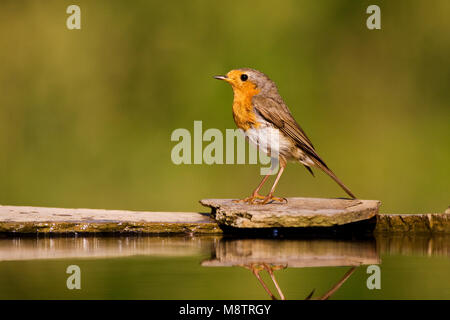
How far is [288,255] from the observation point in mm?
3256

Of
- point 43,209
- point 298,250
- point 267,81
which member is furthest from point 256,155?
point 298,250

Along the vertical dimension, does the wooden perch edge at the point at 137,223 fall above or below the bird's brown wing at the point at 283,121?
below

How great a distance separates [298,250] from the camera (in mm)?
3416

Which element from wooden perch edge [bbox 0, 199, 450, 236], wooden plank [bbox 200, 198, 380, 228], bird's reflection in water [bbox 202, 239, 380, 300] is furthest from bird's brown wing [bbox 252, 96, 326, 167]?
bird's reflection in water [bbox 202, 239, 380, 300]

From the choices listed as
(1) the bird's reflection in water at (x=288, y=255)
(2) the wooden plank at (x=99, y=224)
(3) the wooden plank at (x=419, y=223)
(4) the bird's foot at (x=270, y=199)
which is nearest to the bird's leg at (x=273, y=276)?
(1) the bird's reflection in water at (x=288, y=255)

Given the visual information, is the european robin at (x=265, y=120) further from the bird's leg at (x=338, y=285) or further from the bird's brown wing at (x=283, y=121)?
the bird's leg at (x=338, y=285)

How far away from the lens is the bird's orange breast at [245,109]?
4.70 metres

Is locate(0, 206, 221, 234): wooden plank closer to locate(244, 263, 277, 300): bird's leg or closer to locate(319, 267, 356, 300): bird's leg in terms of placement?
locate(244, 263, 277, 300): bird's leg

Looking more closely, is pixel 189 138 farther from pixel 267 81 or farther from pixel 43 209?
pixel 43 209

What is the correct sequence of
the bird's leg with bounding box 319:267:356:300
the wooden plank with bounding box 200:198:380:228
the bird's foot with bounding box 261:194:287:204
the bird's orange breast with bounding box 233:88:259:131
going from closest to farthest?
the bird's leg with bounding box 319:267:356:300 < the wooden plank with bounding box 200:198:380:228 < the bird's foot with bounding box 261:194:287:204 < the bird's orange breast with bounding box 233:88:259:131

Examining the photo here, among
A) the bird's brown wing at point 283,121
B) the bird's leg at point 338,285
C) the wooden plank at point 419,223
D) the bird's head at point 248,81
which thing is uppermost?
the bird's head at point 248,81

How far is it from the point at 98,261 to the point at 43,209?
1.44m

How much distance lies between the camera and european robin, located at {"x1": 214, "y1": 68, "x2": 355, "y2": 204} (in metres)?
4.70

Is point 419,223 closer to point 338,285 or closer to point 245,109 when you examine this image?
point 245,109
